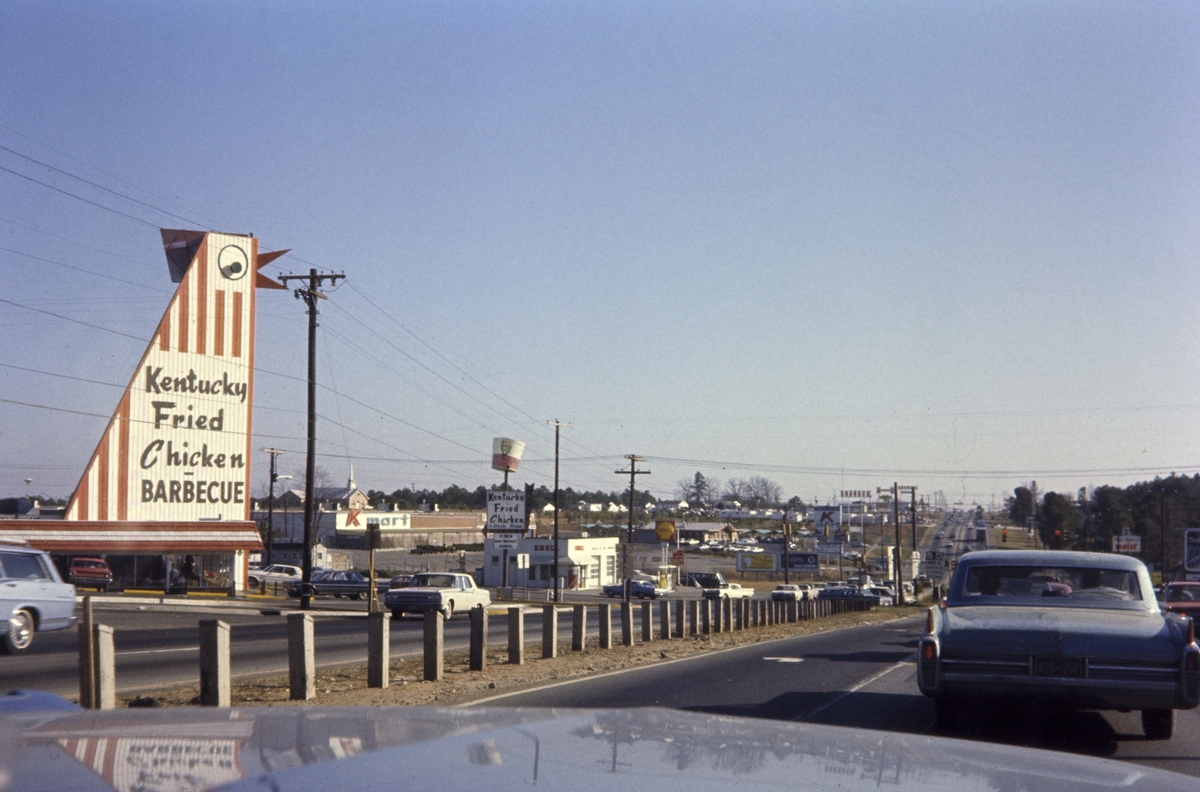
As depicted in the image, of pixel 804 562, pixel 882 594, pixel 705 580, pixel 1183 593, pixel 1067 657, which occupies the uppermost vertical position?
pixel 1067 657

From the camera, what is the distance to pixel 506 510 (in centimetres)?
5566

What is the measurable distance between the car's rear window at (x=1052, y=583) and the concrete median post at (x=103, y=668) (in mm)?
7822

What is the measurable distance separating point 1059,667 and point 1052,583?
1.84m

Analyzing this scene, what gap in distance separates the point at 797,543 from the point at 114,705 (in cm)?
16412

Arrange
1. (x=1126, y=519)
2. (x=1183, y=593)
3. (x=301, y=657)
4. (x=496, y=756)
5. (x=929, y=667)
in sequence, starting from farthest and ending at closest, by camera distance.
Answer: (x=1126, y=519) → (x=1183, y=593) → (x=301, y=657) → (x=929, y=667) → (x=496, y=756)

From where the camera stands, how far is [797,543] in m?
170

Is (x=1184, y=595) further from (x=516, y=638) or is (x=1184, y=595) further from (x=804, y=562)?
(x=804, y=562)

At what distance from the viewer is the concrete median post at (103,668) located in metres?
9.85

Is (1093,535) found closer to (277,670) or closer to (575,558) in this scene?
(575,558)

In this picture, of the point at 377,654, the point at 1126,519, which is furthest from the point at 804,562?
the point at 377,654

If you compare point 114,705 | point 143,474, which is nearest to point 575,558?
point 143,474

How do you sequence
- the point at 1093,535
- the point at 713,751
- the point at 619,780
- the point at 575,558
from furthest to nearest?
the point at 1093,535 < the point at 575,558 < the point at 713,751 < the point at 619,780

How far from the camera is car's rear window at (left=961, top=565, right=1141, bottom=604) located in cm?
977

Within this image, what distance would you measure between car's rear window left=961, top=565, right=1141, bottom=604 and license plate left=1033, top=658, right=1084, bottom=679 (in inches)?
57.0
